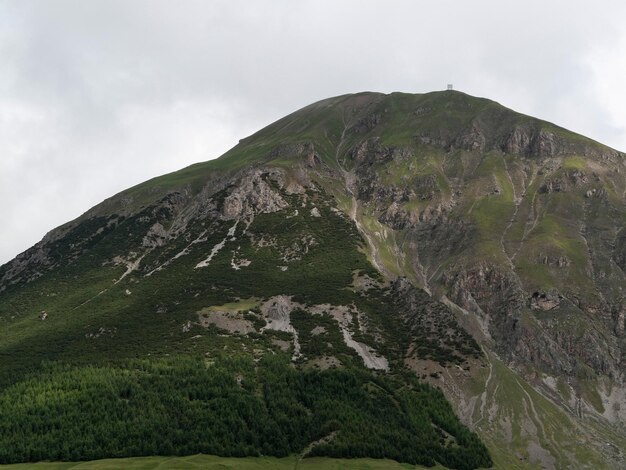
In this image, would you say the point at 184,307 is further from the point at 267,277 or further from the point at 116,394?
the point at 116,394

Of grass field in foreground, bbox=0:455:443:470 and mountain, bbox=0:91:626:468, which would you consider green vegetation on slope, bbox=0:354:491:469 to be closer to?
mountain, bbox=0:91:626:468

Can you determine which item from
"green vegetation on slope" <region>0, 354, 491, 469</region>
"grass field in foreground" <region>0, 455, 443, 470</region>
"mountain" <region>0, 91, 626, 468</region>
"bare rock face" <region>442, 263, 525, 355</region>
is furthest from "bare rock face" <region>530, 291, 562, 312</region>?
"grass field in foreground" <region>0, 455, 443, 470</region>

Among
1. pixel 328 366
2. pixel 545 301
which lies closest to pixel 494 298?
pixel 545 301

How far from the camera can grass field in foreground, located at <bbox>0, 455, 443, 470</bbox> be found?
10031 cm

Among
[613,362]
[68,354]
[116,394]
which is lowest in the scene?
[613,362]

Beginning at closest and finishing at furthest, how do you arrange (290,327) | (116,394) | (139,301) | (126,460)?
1. (126,460)
2. (116,394)
3. (290,327)
4. (139,301)

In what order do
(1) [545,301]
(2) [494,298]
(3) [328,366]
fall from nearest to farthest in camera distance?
1. (3) [328,366]
2. (1) [545,301]
3. (2) [494,298]

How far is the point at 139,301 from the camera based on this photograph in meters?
184

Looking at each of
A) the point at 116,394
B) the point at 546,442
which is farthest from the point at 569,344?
the point at 116,394

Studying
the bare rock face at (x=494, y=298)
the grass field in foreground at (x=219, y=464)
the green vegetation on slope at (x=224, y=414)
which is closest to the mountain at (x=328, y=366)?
the green vegetation on slope at (x=224, y=414)

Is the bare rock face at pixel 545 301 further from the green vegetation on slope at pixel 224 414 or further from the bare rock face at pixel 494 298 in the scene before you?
the green vegetation on slope at pixel 224 414

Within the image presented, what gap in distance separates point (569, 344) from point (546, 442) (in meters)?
50.9

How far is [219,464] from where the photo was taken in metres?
103

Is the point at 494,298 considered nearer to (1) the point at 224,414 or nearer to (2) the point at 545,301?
(2) the point at 545,301
